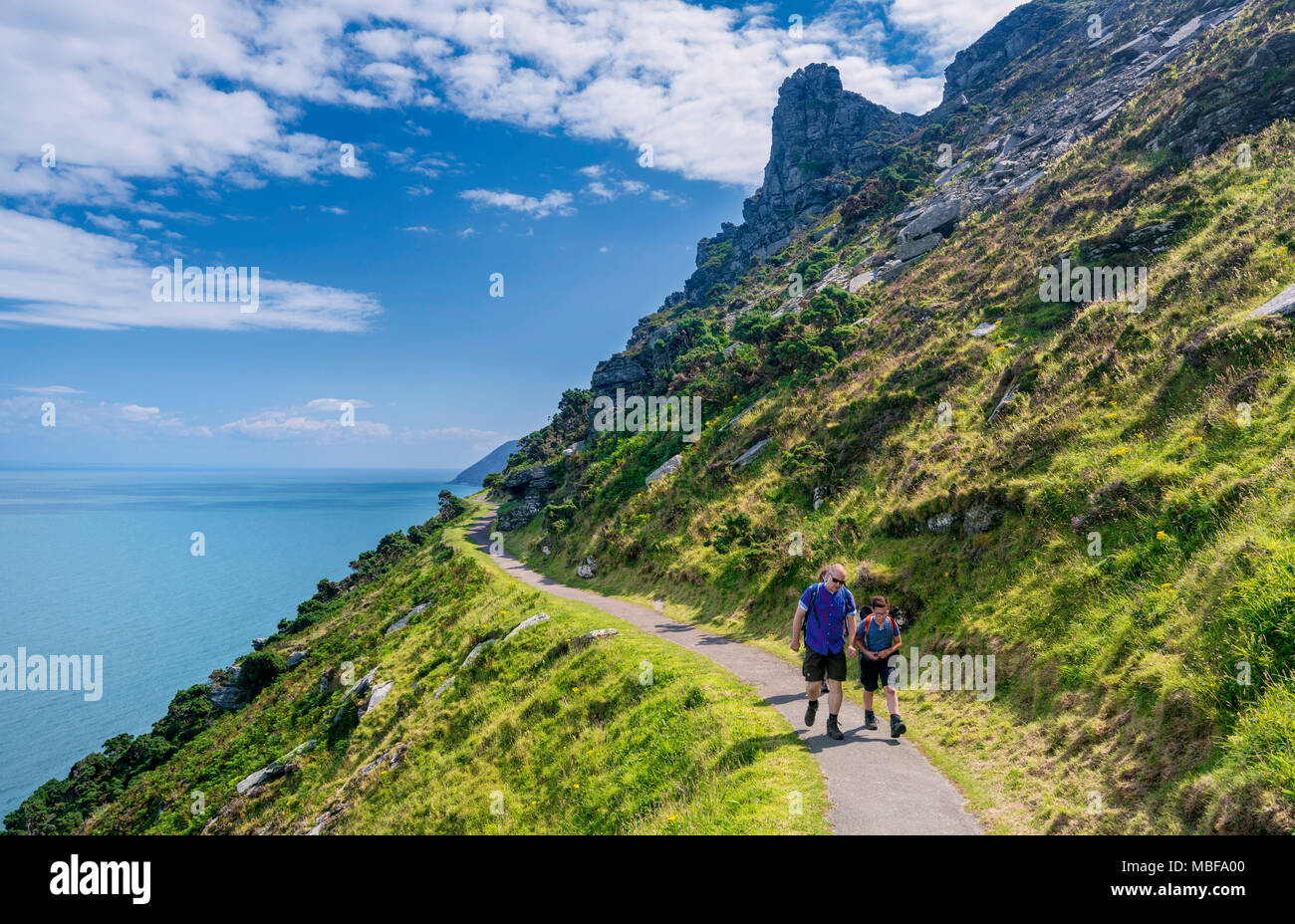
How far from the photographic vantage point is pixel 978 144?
7750cm

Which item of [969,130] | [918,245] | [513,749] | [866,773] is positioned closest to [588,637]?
[513,749]

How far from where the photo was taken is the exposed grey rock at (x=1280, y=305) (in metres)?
13.2

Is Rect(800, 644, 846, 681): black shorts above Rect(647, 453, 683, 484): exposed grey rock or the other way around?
the other way around

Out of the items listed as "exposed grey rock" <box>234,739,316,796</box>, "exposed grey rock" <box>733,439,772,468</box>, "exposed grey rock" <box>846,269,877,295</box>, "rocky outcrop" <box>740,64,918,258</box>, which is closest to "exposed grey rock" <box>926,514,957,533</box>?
"exposed grey rock" <box>733,439,772,468</box>

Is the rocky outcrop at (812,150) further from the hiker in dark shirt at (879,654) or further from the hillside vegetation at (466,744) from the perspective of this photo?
the hiker in dark shirt at (879,654)

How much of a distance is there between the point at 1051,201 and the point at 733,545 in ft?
130

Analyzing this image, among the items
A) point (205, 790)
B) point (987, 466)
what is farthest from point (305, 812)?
point (987, 466)

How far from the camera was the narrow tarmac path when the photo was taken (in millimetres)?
7508

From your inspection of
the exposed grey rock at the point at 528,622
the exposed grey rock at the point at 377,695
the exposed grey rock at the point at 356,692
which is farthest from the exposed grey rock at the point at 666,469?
the exposed grey rock at the point at 356,692

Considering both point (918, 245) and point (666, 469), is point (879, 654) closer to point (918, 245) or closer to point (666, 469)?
point (666, 469)

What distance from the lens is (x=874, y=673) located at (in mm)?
10516

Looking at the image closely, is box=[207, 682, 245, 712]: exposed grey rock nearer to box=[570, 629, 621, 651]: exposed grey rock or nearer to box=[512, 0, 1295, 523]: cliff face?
box=[570, 629, 621, 651]: exposed grey rock

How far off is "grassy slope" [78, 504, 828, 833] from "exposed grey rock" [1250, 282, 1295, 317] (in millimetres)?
15601

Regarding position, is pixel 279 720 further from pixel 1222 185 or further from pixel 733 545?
pixel 1222 185
